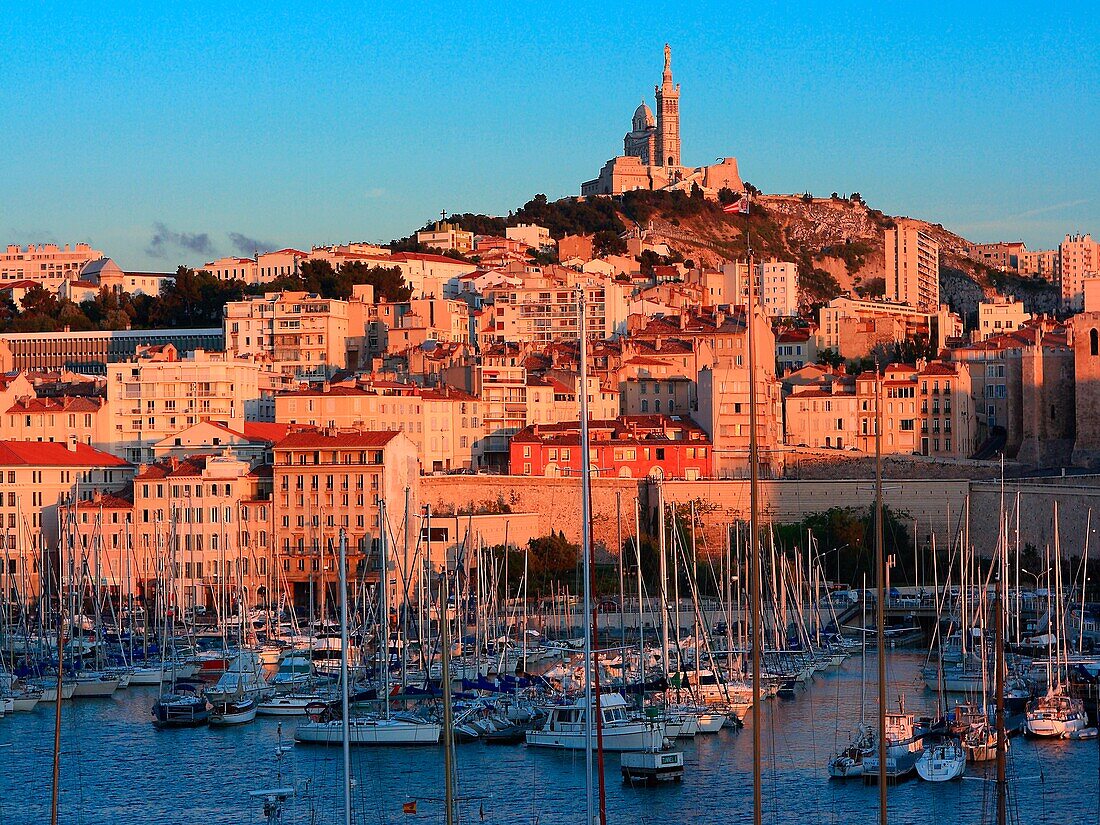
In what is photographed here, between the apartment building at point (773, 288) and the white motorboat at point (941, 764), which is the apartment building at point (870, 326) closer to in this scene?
the apartment building at point (773, 288)

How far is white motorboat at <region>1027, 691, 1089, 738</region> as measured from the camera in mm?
34125

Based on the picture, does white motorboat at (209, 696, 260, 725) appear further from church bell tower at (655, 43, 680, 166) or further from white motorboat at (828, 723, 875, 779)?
church bell tower at (655, 43, 680, 166)

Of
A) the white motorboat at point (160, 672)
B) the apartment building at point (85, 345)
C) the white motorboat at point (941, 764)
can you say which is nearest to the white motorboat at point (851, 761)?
the white motorboat at point (941, 764)

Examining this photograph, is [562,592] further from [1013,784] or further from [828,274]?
[828,274]

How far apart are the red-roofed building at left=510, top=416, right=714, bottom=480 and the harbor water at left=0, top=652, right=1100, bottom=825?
64.6ft

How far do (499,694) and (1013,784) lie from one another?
9372 millimetres

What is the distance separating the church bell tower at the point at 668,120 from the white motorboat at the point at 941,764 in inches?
3536

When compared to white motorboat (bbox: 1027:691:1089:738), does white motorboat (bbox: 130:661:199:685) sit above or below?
above

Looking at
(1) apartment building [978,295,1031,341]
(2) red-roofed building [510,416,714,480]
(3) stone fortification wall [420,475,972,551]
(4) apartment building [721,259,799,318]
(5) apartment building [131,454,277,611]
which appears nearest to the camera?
(5) apartment building [131,454,277,611]

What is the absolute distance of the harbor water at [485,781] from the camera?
29594 mm

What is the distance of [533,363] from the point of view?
2660 inches

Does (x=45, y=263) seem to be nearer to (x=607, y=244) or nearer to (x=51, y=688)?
(x=607, y=244)

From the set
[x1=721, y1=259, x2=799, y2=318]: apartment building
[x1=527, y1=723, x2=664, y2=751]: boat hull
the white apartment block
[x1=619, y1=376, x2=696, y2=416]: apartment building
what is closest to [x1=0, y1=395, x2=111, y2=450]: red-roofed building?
[x1=619, y1=376, x2=696, y2=416]: apartment building

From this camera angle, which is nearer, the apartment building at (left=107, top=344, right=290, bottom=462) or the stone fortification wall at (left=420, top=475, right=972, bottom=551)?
the stone fortification wall at (left=420, top=475, right=972, bottom=551)
